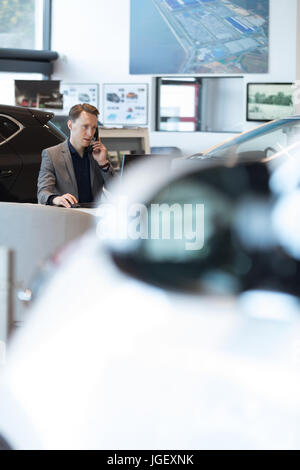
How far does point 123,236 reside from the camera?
1.23 meters

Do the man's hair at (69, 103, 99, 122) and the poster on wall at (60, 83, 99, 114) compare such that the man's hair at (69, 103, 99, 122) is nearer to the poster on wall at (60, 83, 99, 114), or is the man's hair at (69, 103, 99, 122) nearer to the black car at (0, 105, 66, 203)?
the black car at (0, 105, 66, 203)

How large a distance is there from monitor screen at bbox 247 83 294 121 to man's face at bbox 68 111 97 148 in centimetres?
733

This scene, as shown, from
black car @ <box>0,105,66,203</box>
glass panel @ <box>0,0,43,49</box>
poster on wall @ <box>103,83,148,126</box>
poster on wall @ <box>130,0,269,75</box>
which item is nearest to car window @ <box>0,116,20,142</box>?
black car @ <box>0,105,66,203</box>

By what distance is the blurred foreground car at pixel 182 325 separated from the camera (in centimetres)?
103

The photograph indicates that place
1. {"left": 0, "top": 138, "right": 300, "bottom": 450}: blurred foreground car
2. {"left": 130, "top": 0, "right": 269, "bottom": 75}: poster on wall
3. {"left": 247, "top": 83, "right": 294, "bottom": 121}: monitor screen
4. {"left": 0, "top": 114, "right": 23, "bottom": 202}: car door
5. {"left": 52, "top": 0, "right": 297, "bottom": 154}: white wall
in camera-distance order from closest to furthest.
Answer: {"left": 0, "top": 138, "right": 300, "bottom": 450}: blurred foreground car < {"left": 0, "top": 114, "right": 23, "bottom": 202}: car door < {"left": 247, "top": 83, "right": 294, "bottom": 121}: monitor screen < {"left": 130, "top": 0, "right": 269, "bottom": 75}: poster on wall < {"left": 52, "top": 0, "right": 297, "bottom": 154}: white wall

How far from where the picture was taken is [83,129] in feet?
10.2

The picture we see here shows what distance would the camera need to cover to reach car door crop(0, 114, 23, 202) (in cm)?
436

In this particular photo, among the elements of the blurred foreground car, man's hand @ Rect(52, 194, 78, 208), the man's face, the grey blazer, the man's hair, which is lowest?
the blurred foreground car

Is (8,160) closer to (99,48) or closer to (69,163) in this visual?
(69,163)

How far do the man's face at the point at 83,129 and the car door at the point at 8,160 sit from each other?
48.4 inches

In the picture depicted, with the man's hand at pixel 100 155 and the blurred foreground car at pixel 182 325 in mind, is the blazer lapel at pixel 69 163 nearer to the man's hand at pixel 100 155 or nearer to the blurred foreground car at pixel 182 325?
the man's hand at pixel 100 155

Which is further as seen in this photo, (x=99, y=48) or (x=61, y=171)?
(x=99, y=48)

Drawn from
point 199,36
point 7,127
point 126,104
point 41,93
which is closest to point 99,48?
point 126,104

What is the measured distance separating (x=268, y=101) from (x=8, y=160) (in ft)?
20.9
